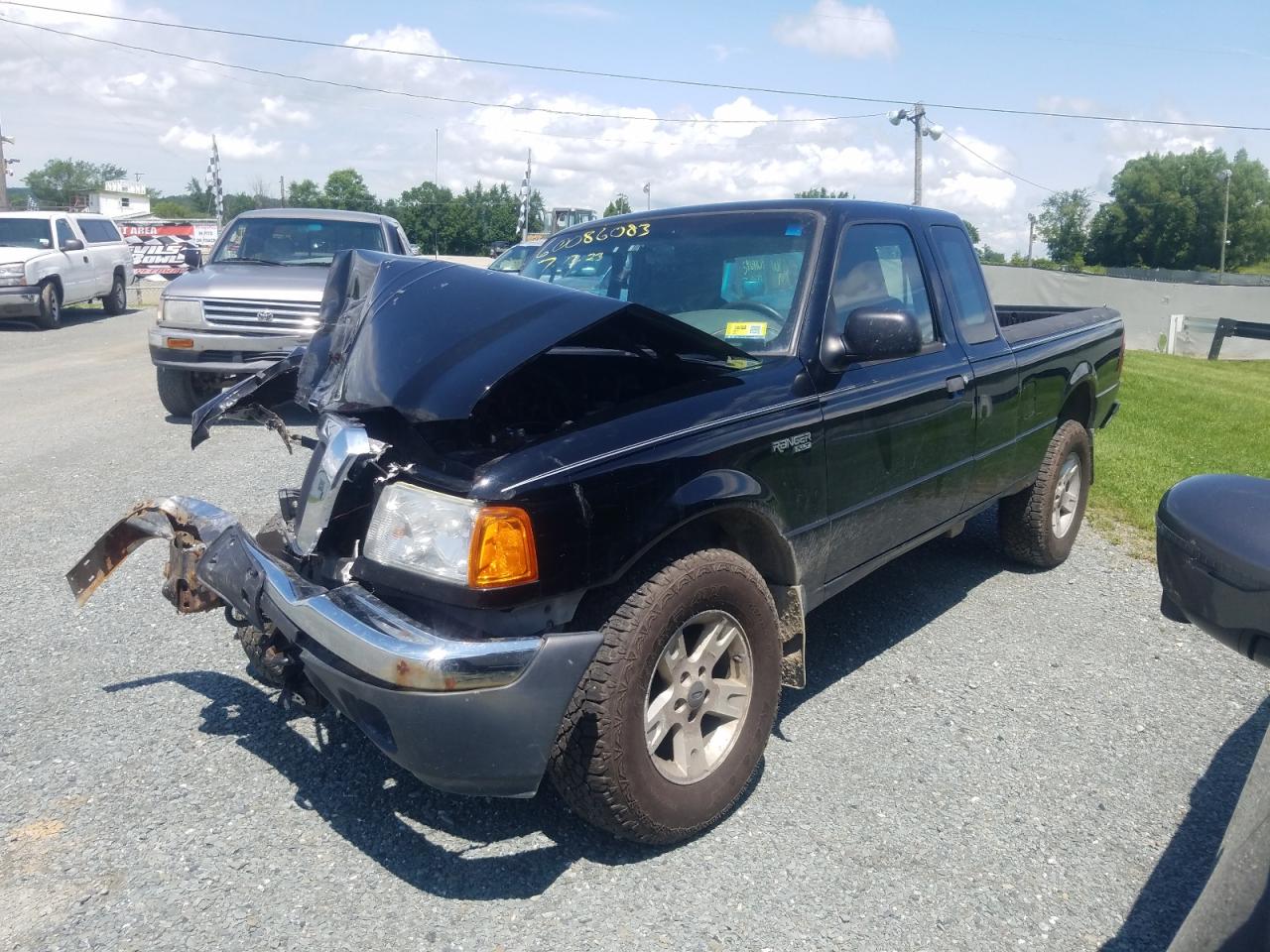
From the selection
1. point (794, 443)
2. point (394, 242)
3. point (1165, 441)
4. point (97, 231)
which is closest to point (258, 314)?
point (394, 242)

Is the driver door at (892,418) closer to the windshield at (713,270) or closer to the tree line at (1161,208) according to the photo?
the windshield at (713,270)

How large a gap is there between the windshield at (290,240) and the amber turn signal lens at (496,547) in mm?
8414

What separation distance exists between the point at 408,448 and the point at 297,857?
3.96 ft

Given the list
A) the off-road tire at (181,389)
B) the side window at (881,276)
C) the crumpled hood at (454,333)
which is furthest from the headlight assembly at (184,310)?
the side window at (881,276)

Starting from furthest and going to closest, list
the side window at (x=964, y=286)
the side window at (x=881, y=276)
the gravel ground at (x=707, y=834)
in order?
the side window at (x=964, y=286)
the side window at (x=881, y=276)
the gravel ground at (x=707, y=834)

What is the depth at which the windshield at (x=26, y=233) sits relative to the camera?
1753 cm

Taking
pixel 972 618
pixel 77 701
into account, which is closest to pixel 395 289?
pixel 77 701

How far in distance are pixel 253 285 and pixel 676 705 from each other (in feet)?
25.0

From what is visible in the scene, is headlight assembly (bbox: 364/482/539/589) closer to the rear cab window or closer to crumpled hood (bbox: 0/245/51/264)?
crumpled hood (bbox: 0/245/51/264)

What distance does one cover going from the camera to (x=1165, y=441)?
9391 millimetres

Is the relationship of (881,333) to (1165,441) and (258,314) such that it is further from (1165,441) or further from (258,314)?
(1165,441)

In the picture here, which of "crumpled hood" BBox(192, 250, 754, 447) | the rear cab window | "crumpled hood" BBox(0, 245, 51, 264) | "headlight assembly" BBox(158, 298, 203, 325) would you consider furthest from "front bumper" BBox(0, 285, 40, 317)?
"crumpled hood" BBox(192, 250, 754, 447)

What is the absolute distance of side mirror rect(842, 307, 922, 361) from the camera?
3426mm

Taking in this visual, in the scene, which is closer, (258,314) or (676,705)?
(676,705)
